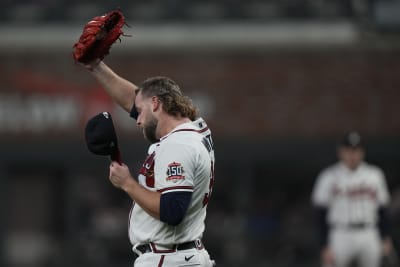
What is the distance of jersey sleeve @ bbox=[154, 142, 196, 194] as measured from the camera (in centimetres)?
499

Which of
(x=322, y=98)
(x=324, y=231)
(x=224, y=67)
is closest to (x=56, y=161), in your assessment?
(x=224, y=67)

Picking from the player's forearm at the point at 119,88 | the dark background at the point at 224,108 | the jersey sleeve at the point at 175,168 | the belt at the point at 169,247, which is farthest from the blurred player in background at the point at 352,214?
the jersey sleeve at the point at 175,168

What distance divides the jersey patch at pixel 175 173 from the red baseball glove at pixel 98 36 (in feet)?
3.39

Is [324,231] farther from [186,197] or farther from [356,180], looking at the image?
[186,197]

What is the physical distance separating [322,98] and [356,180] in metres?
3.72

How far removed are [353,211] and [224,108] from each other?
4133mm

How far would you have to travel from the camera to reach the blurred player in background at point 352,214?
9852mm

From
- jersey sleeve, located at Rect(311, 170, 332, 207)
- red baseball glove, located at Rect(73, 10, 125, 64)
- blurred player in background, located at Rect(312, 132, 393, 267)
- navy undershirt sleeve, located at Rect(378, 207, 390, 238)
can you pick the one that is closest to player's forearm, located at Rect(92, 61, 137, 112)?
red baseball glove, located at Rect(73, 10, 125, 64)

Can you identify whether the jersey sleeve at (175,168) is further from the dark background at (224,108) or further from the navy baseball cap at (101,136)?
the dark background at (224,108)

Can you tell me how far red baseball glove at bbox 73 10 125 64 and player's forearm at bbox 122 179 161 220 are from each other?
1.02m

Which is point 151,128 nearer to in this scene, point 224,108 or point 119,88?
point 119,88

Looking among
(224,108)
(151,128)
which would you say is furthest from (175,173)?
(224,108)

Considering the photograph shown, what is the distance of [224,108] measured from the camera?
13656mm

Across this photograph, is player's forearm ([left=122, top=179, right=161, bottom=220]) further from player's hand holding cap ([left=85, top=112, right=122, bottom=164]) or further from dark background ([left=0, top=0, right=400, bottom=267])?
dark background ([left=0, top=0, right=400, bottom=267])
